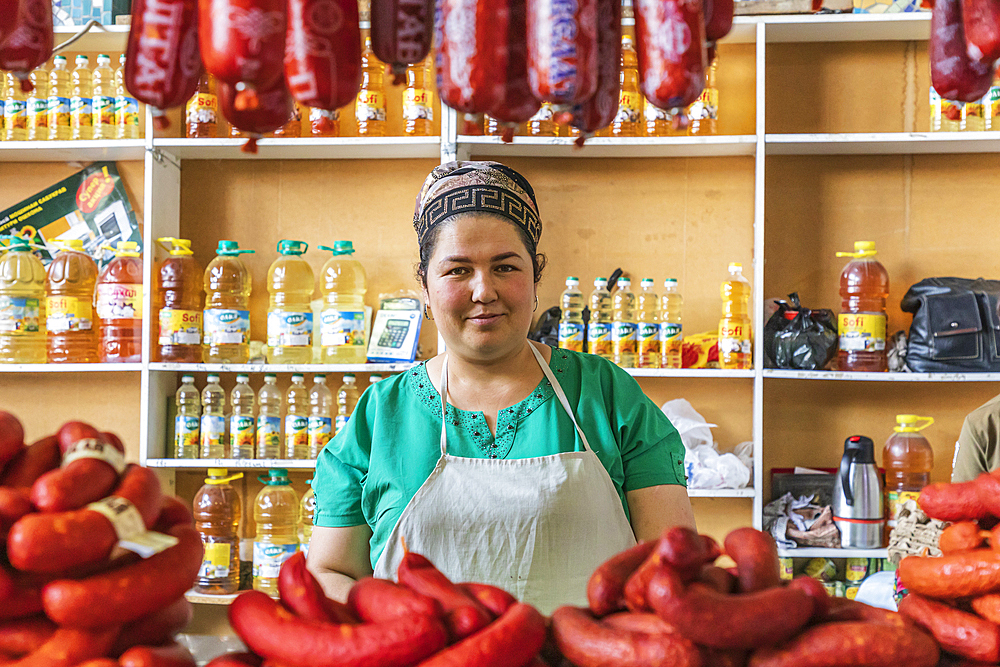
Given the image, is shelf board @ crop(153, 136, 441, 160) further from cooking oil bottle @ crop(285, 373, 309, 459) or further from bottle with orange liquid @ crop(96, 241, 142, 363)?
cooking oil bottle @ crop(285, 373, 309, 459)

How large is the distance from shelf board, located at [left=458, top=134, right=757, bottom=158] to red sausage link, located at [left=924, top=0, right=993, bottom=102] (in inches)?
61.9

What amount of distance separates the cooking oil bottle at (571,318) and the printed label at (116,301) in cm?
135

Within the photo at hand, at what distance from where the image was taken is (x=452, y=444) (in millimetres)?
1307

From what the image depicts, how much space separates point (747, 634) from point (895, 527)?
2.01 m

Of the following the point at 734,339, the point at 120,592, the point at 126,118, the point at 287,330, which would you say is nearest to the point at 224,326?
the point at 287,330

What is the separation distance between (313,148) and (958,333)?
6.72 ft

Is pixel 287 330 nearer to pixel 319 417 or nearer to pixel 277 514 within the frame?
pixel 319 417

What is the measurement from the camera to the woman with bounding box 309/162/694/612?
125 cm

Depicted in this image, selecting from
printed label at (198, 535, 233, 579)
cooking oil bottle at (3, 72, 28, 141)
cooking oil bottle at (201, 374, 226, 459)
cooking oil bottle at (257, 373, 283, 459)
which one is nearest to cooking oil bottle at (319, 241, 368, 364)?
cooking oil bottle at (257, 373, 283, 459)

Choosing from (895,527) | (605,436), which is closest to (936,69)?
(605,436)

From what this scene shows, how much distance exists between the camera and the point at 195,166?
2.74 meters

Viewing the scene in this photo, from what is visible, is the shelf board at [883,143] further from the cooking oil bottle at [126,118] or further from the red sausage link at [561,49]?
the cooking oil bottle at [126,118]

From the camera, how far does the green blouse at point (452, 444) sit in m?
1.29

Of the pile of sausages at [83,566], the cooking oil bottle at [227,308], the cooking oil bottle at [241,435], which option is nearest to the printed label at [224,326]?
the cooking oil bottle at [227,308]
